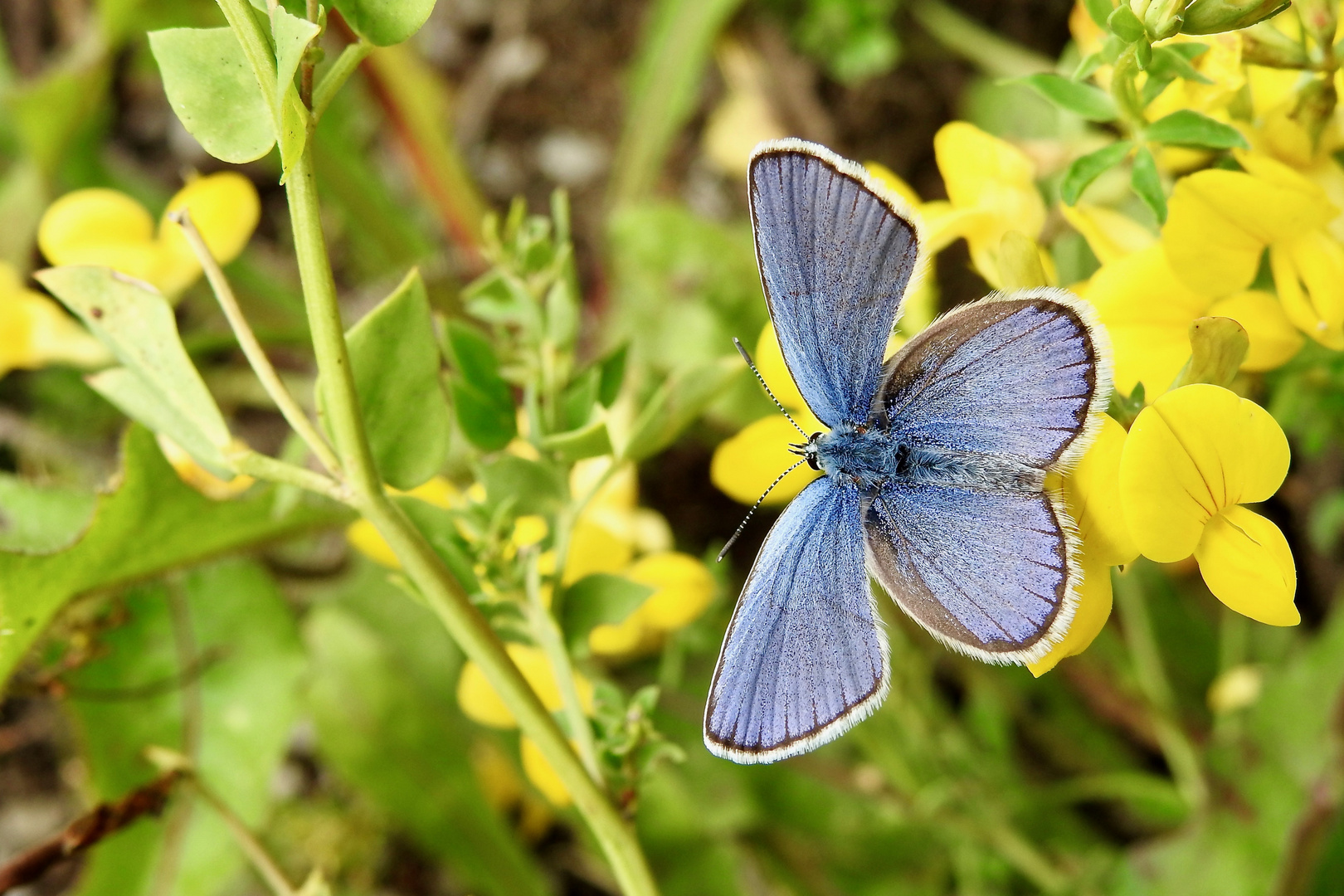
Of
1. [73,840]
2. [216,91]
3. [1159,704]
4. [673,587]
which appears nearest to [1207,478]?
[673,587]

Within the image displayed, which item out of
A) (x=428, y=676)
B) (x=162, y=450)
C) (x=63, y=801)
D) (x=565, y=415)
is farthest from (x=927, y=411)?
(x=63, y=801)

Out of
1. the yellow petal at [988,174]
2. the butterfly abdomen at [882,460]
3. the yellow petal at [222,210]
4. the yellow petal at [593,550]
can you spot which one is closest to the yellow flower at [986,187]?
the yellow petal at [988,174]

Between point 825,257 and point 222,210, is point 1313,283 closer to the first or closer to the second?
point 825,257

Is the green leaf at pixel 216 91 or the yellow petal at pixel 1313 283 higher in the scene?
the green leaf at pixel 216 91

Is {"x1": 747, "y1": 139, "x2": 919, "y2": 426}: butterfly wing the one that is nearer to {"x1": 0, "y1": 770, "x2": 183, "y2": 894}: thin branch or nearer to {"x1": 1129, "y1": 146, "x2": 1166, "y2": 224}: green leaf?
{"x1": 1129, "y1": 146, "x2": 1166, "y2": 224}: green leaf

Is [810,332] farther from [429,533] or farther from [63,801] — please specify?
[63,801]

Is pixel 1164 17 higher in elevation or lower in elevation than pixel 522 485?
higher

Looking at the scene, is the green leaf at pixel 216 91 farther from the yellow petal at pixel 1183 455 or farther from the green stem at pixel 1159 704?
the green stem at pixel 1159 704
